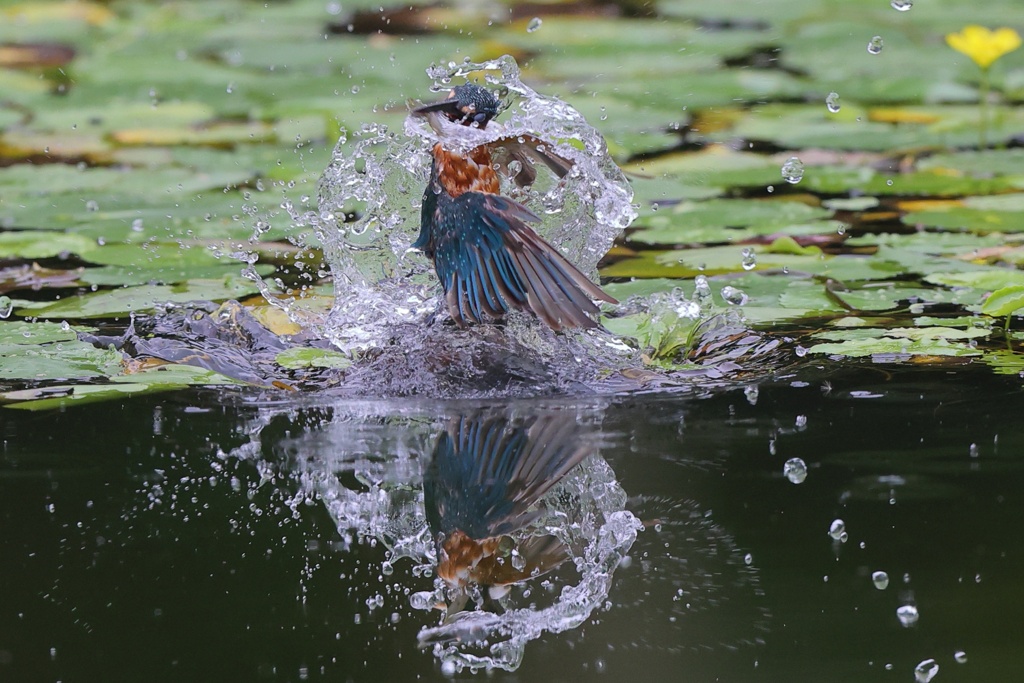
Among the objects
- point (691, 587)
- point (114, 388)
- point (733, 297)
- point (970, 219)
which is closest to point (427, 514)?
point (691, 587)

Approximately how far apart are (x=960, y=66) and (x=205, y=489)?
17.8 feet

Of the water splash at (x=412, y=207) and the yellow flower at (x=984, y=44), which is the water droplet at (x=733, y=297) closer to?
the water splash at (x=412, y=207)

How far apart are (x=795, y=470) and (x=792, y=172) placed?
2.84 metres

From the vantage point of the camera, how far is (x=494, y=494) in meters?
2.59

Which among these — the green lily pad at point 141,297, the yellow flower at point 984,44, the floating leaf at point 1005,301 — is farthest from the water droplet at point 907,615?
the yellow flower at point 984,44

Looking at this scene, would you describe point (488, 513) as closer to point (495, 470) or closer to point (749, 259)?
point (495, 470)

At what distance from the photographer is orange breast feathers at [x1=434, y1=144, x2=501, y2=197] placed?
3.57 metres

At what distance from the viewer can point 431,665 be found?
196cm

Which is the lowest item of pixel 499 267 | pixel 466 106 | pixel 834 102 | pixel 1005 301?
pixel 834 102

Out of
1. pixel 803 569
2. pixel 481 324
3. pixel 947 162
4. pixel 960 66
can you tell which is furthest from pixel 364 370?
pixel 960 66

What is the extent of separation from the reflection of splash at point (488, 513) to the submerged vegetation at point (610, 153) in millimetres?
648

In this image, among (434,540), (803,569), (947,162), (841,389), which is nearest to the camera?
(803,569)

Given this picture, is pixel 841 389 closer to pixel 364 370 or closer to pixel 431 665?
pixel 364 370

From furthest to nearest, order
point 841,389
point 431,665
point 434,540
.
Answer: point 841,389
point 434,540
point 431,665
